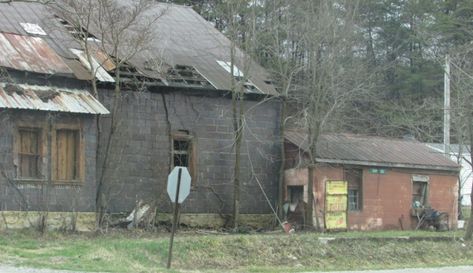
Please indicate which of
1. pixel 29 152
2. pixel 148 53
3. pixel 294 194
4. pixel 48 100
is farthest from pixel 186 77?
pixel 29 152

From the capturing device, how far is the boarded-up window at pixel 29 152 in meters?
22.2

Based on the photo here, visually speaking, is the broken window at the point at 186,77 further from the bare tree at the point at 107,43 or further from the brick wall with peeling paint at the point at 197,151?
the bare tree at the point at 107,43

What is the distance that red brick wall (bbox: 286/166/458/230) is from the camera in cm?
2848

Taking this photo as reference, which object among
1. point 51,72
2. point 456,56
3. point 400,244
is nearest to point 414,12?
point 456,56

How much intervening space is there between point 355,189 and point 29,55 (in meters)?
13.9

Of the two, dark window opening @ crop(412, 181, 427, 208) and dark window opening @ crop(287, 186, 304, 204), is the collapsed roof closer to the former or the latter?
dark window opening @ crop(287, 186, 304, 204)

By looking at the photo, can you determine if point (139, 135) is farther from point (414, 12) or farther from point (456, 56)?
point (414, 12)

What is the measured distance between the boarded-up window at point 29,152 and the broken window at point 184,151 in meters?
5.53

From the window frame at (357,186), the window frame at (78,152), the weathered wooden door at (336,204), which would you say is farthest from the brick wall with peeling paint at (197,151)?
the window frame at (357,186)

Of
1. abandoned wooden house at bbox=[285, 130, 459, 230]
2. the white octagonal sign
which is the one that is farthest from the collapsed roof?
the white octagonal sign

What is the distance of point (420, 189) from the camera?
31.8 meters

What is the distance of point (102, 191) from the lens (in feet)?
79.3

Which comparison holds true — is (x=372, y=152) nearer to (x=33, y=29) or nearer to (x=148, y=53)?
(x=148, y=53)

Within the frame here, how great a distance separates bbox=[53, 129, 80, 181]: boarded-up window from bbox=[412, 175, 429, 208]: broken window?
49.4ft
